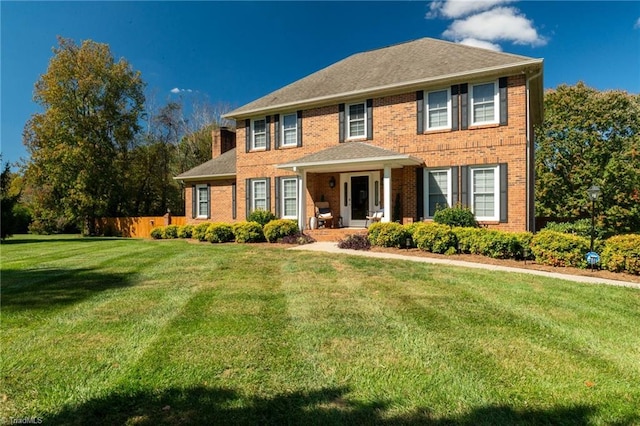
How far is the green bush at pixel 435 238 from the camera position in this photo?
10.4m

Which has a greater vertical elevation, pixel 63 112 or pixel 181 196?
pixel 63 112

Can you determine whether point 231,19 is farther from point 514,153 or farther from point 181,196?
point 181,196

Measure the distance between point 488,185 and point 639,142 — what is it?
15.7 metres

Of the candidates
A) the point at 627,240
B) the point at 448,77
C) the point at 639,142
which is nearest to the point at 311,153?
the point at 448,77

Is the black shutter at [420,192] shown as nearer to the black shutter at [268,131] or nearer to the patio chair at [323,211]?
the patio chair at [323,211]

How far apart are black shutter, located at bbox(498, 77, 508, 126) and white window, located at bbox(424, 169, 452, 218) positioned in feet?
7.57

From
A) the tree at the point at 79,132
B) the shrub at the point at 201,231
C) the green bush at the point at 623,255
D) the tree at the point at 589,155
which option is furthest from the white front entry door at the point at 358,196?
the tree at the point at 79,132

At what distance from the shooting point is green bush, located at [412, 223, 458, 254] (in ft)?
34.3

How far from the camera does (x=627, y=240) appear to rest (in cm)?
806

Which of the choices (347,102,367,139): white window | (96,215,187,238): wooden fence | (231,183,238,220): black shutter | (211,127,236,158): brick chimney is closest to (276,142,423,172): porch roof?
(347,102,367,139): white window

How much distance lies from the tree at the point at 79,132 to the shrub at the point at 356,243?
20.0 meters

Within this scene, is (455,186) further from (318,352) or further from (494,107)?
(318,352)

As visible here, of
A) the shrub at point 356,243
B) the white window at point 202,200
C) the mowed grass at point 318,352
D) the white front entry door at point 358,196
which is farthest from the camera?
the white window at point 202,200

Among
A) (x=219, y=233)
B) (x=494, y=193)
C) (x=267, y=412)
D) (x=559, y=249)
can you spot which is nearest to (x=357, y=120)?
(x=494, y=193)
